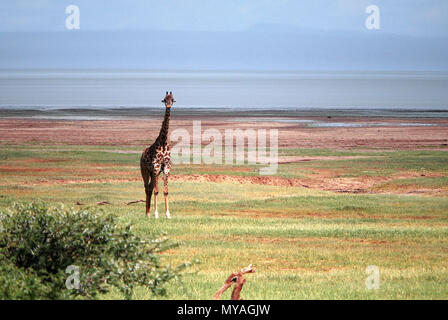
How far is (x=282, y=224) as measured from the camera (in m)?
21.0

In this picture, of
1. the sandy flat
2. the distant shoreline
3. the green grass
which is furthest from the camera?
the distant shoreline

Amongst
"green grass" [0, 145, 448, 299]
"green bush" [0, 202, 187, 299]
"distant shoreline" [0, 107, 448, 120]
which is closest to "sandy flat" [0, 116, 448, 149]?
"distant shoreline" [0, 107, 448, 120]

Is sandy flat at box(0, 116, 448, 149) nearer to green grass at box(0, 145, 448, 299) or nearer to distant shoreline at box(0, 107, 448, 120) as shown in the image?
distant shoreline at box(0, 107, 448, 120)

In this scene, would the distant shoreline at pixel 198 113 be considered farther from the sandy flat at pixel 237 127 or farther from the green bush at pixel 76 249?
the green bush at pixel 76 249

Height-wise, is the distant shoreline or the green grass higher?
the distant shoreline

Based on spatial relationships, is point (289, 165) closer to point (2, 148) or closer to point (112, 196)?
point (112, 196)

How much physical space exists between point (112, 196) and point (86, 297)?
58.3 ft

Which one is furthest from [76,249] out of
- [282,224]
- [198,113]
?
[198,113]

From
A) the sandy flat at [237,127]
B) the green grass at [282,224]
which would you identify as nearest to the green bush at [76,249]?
the green grass at [282,224]

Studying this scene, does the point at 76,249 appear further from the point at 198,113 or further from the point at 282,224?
the point at 198,113

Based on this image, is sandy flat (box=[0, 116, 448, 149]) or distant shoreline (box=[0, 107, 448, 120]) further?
distant shoreline (box=[0, 107, 448, 120])

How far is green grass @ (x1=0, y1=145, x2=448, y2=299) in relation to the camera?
43.5 ft
